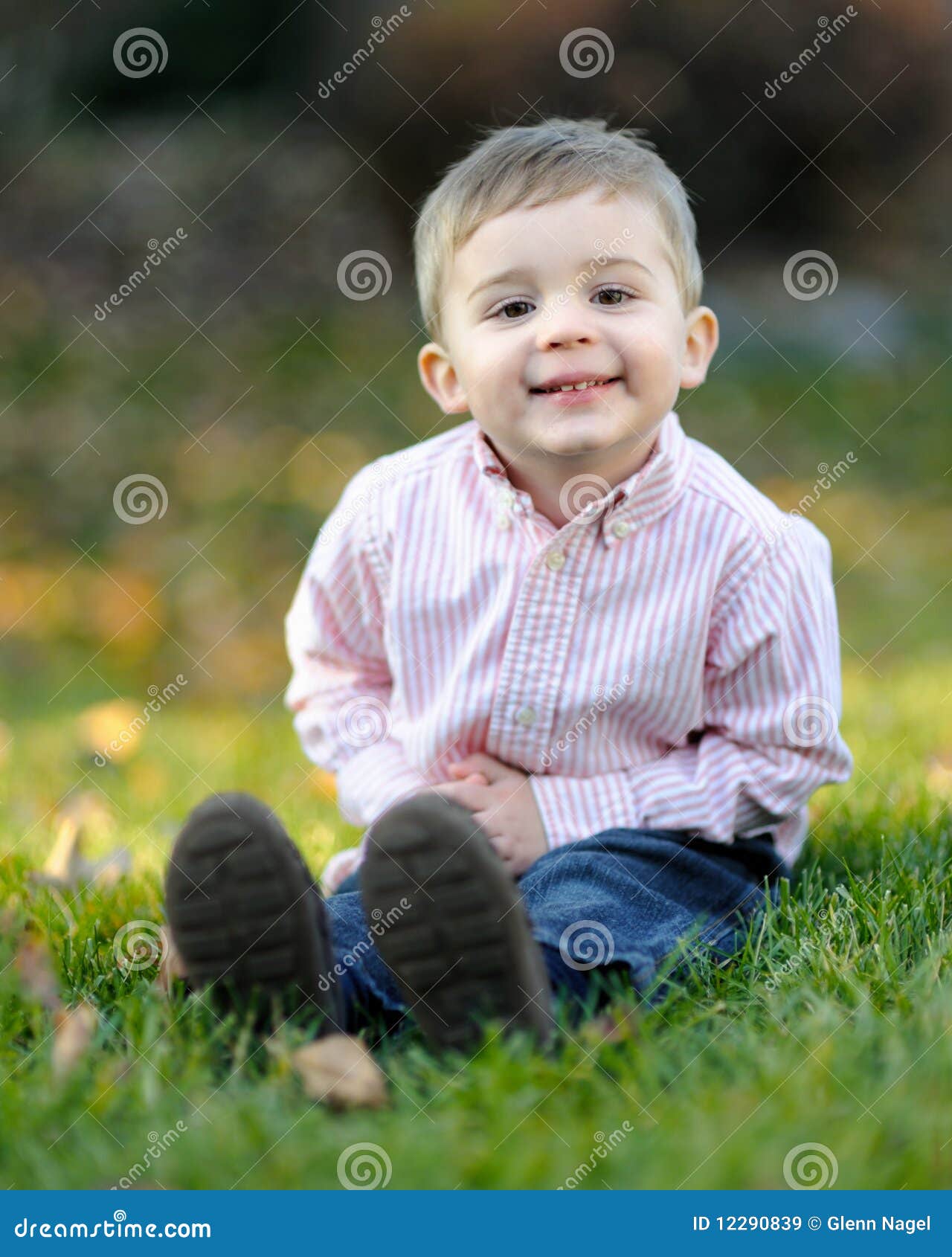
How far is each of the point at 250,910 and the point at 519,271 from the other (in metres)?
0.88

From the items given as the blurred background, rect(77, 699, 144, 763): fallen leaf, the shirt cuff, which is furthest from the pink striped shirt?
the blurred background

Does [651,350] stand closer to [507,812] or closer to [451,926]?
[507,812]

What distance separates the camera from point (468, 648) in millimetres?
1947

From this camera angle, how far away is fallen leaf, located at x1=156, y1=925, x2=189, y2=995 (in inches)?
63.0

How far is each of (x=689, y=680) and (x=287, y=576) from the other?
247 cm

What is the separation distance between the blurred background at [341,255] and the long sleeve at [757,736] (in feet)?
7.55

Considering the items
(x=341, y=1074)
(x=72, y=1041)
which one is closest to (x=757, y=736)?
(x=341, y=1074)

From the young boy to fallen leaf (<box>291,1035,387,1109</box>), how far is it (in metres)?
0.19

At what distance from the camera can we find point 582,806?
1.90 m

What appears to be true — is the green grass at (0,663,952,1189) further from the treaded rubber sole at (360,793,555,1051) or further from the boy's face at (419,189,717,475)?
the boy's face at (419,189,717,475)

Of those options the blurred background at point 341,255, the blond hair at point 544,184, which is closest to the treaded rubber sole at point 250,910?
the blond hair at point 544,184

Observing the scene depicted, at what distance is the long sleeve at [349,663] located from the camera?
206 centimetres

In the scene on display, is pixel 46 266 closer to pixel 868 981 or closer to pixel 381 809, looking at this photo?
pixel 381 809

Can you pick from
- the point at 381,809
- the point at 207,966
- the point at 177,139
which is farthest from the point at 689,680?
the point at 177,139
